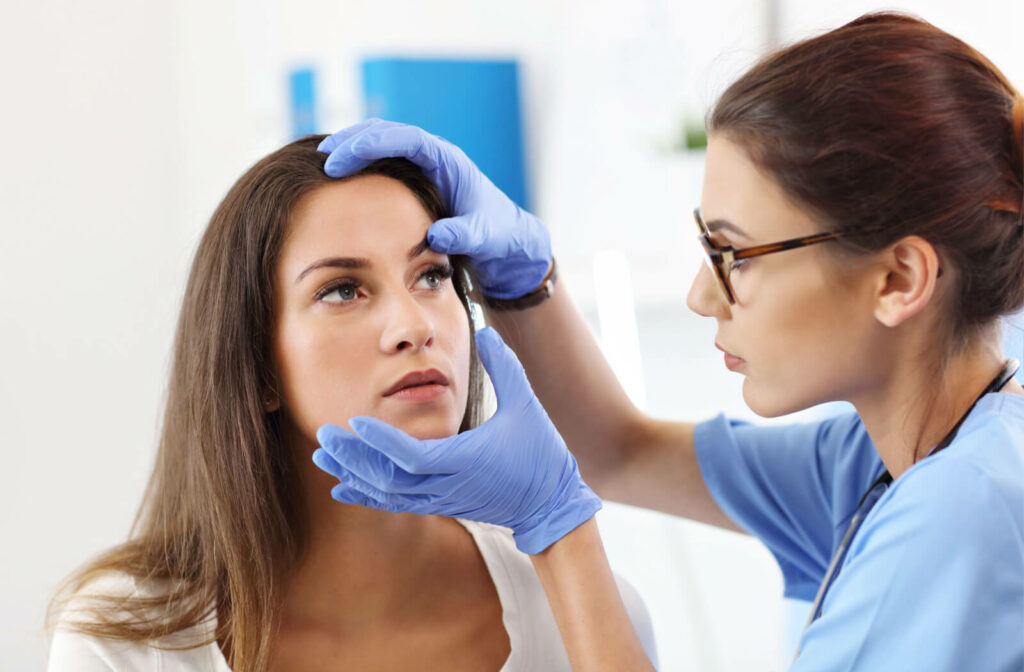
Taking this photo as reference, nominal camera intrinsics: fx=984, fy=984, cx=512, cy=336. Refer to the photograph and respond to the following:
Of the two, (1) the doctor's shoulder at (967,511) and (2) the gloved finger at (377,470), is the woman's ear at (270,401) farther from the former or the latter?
(1) the doctor's shoulder at (967,511)

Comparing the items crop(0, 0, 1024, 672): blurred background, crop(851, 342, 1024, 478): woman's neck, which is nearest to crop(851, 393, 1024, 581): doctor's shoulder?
crop(851, 342, 1024, 478): woman's neck

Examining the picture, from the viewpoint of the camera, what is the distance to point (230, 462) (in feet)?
4.45

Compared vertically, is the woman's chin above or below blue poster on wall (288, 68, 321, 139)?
below

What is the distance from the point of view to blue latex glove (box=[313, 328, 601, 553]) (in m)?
1.13

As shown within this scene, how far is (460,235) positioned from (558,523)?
41 cm

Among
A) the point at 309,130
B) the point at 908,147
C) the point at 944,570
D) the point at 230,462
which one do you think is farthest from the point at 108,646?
the point at 309,130

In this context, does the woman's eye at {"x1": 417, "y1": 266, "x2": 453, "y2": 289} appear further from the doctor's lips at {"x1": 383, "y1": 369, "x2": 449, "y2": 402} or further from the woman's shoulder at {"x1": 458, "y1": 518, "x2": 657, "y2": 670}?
the woman's shoulder at {"x1": 458, "y1": 518, "x2": 657, "y2": 670}

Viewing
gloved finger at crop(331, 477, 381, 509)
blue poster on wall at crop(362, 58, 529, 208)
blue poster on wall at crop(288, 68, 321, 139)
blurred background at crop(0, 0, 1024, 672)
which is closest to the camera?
gloved finger at crop(331, 477, 381, 509)

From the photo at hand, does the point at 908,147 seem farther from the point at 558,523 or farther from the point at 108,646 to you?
the point at 108,646

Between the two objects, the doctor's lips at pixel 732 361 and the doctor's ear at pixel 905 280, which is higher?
the doctor's ear at pixel 905 280

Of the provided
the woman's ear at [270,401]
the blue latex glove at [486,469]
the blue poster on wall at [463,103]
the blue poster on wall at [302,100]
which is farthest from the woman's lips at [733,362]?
the blue poster on wall at [302,100]

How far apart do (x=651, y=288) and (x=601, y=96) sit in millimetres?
714

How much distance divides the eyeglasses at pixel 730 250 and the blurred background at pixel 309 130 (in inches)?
56.2

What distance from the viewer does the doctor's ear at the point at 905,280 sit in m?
1.10
